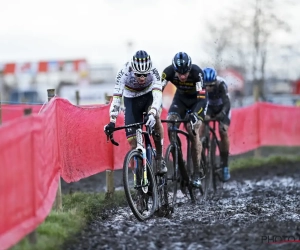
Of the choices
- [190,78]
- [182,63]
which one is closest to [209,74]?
[190,78]

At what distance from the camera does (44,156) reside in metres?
7.71

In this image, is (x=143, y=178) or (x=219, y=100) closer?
(x=143, y=178)

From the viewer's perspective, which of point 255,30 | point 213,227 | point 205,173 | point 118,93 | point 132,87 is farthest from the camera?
point 255,30

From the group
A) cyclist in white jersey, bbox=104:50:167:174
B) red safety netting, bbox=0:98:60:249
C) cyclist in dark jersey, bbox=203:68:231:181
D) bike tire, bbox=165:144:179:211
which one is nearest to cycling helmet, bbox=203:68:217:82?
cyclist in dark jersey, bbox=203:68:231:181

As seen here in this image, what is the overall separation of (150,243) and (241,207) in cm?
326

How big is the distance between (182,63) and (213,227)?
3.08 meters

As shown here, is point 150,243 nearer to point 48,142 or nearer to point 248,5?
point 48,142

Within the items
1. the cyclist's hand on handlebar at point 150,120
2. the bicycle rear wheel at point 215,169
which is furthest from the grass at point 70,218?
the bicycle rear wheel at point 215,169

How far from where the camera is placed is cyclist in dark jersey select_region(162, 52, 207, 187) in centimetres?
1057

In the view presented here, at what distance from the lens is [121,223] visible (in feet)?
28.6

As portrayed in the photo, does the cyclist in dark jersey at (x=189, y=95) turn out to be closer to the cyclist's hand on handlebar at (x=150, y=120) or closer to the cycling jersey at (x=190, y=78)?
the cycling jersey at (x=190, y=78)

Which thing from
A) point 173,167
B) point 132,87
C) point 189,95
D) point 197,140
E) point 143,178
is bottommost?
point 173,167

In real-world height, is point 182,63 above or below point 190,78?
above

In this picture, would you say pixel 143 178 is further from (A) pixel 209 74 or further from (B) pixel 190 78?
(A) pixel 209 74
